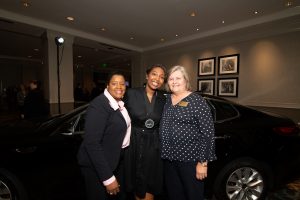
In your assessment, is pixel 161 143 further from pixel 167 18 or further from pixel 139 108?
pixel 167 18

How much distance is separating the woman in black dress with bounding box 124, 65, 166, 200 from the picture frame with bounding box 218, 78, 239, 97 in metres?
5.82

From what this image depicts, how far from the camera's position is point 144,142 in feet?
4.92

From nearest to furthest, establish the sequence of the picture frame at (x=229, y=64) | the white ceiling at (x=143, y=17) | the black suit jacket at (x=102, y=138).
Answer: the black suit jacket at (x=102, y=138) → the white ceiling at (x=143, y=17) → the picture frame at (x=229, y=64)

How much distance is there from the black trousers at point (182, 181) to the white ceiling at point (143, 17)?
159 inches

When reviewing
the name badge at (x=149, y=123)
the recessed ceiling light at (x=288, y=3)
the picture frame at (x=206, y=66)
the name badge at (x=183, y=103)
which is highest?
the recessed ceiling light at (x=288, y=3)

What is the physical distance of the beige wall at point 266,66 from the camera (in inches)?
214

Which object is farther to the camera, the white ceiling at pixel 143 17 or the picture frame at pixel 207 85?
the picture frame at pixel 207 85

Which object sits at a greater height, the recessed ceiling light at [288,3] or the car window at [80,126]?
the recessed ceiling light at [288,3]

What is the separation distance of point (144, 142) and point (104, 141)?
1.16 feet

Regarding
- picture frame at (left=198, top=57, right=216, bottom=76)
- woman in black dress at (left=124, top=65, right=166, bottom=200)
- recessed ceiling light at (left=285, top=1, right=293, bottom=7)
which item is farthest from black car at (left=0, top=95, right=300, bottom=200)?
picture frame at (left=198, top=57, right=216, bottom=76)

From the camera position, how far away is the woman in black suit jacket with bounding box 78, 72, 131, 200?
3.89 ft

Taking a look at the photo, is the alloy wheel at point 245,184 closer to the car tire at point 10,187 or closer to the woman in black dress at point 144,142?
the woman in black dress at point 144,142

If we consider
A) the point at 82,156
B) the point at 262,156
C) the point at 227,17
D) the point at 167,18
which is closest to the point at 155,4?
the point at 167,18

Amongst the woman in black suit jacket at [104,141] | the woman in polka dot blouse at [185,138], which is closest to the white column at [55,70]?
the woman in black suit jacket at [104,141]
